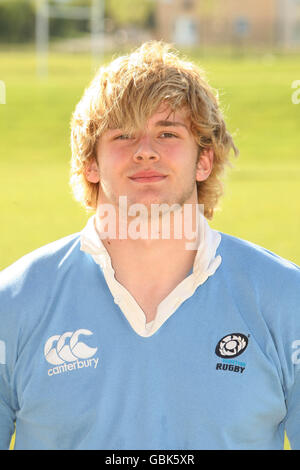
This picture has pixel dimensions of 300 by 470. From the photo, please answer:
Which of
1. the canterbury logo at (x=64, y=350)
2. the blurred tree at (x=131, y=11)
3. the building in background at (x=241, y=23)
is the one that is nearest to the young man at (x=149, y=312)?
the canterbury logo at (x=64, y=350)

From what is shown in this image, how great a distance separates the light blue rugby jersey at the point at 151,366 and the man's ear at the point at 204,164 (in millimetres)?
474

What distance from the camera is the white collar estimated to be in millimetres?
2732

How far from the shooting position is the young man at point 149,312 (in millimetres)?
2617

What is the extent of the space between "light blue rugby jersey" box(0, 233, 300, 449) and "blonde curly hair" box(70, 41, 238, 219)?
0.53 metres

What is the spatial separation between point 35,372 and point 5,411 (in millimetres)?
190

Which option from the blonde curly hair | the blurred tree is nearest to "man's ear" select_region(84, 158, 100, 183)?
the blonde curly hair

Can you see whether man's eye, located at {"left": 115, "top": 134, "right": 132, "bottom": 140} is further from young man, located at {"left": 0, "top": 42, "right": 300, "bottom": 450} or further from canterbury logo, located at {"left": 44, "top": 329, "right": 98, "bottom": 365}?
canterbury logo, located at {"left": 44, "top": 329, "right": 98, "bottom": 365}

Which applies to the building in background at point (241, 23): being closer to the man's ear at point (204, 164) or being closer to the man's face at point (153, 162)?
the man's ear at point (204, 164)

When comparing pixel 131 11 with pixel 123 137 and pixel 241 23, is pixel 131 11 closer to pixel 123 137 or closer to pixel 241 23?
pixel 241 23

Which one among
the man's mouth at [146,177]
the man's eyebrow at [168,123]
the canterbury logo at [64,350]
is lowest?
the canterbury logo at [64,350]

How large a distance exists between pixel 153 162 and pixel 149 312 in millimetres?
506

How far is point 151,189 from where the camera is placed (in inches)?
114

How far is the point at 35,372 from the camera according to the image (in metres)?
2.67

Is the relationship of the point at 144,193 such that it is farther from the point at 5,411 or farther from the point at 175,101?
the point at 5,411
